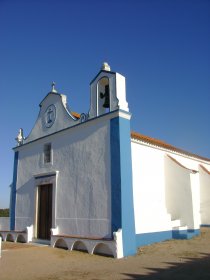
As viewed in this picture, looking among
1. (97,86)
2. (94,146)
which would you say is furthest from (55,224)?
(97,86)

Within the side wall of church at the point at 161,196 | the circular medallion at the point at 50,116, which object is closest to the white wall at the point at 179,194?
the side wall of church at the point at 161,196

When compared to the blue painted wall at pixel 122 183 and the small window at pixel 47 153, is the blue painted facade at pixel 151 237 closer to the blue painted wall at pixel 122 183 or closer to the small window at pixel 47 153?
the blue painted wall at pixel 122 183

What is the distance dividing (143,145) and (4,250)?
6.50 m

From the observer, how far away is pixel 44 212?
514 inches

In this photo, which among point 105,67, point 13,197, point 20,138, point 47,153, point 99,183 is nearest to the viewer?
point 99,183

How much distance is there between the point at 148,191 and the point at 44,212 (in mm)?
4504

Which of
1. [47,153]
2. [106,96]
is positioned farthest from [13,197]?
[106,96]

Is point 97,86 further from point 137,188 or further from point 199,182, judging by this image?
Result: point 199,182

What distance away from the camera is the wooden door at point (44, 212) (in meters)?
12.6

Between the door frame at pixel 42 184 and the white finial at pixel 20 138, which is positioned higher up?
the white finial at pixel 20 138

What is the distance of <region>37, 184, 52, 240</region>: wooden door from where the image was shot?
1264cm

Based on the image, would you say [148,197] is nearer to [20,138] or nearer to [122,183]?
[122,183]

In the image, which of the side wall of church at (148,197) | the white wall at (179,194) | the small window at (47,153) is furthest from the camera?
the small window at (47,153)

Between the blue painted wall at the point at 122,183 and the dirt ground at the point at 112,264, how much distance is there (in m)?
0.71
